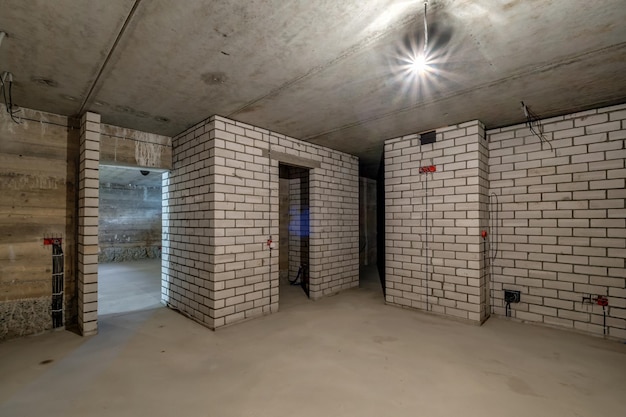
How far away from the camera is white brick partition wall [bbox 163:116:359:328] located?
3.91m

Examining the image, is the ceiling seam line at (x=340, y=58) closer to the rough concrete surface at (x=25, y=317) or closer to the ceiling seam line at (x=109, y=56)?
the ceiling seam line at (x=109, y=56)

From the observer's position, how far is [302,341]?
341 centimetres

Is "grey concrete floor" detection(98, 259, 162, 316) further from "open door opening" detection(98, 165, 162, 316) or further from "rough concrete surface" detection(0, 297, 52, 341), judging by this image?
"rough concrete surface" detection(0, 297, 52, 341)

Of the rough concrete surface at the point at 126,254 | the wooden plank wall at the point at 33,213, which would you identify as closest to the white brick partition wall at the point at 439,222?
the wooden plank wall at the point at 33,213

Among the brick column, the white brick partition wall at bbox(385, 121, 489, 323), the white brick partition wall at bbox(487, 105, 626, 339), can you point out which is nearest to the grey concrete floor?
the brick column

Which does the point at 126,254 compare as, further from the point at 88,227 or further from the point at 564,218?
the point at 564,218

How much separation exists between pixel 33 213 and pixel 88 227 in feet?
2.53

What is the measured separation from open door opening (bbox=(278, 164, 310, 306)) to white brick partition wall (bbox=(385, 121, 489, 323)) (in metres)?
2.07

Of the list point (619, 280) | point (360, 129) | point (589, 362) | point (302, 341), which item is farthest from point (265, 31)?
point (619, 280)

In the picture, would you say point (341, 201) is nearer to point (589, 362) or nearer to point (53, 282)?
point (589, 362)

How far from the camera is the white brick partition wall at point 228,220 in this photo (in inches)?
154

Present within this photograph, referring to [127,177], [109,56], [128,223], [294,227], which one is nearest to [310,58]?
[109,56]

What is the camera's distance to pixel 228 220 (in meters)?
3.99

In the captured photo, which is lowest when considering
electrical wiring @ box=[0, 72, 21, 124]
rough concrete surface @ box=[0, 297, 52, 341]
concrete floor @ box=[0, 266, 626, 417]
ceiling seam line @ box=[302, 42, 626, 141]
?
concrete floor @ box=[0, 266, 626, 417]
